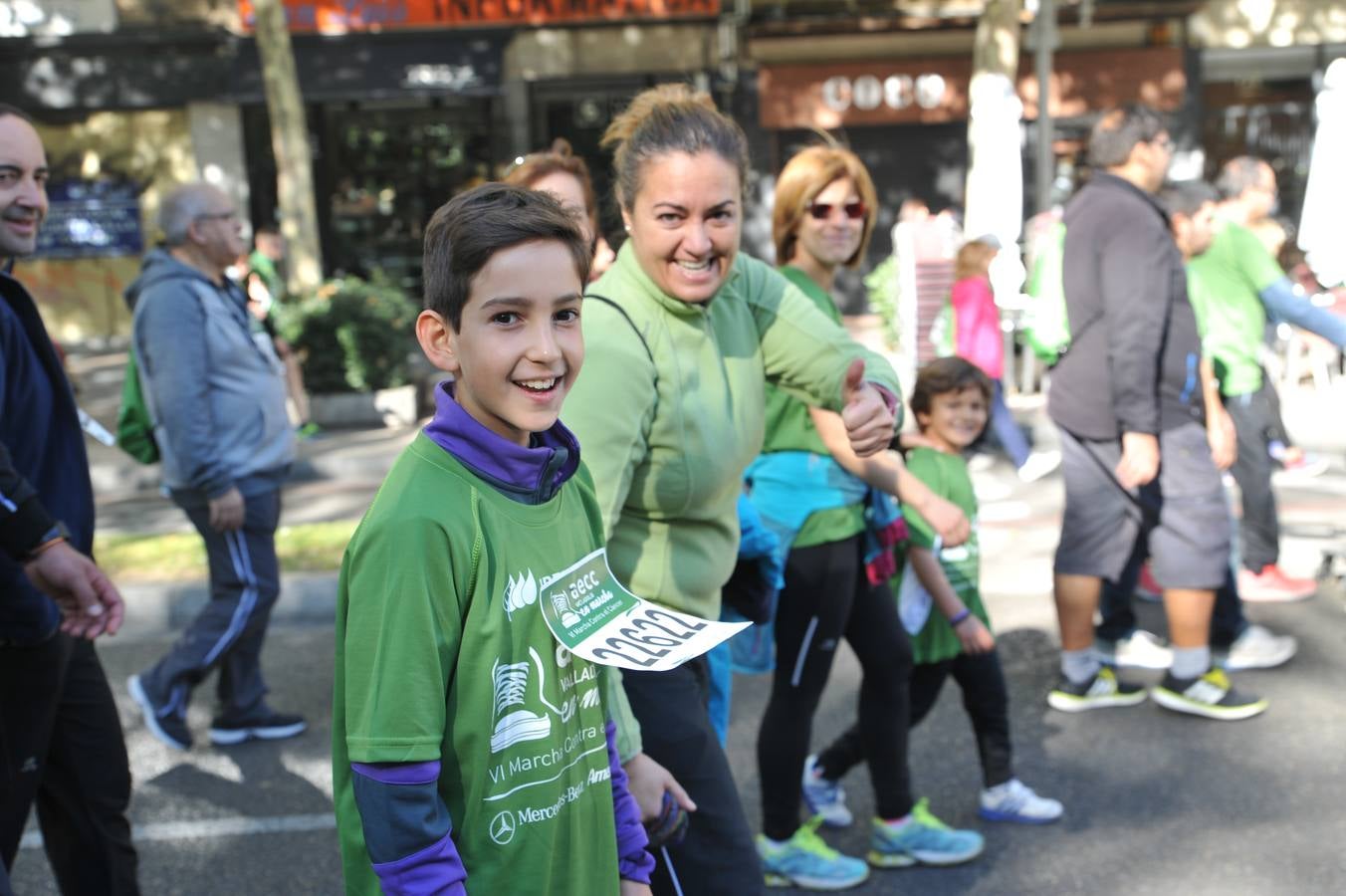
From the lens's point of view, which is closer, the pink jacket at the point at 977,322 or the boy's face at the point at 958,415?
the boy's face at the point at 958,415

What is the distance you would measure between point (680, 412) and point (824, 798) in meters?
2.07

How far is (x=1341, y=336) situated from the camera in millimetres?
5570

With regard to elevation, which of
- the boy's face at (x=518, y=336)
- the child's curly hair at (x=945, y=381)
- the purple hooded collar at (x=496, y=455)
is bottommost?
the child's curly hair at (x=945, y=381)

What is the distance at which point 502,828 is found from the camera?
1980 mm

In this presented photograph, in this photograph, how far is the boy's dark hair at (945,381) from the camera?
425cm

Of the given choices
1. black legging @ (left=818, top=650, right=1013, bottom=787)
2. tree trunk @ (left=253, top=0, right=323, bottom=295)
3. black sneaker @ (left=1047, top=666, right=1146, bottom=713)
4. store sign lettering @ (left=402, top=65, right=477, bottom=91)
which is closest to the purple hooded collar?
black legging @ (left=818, top=650, right=1013, bottom=787)

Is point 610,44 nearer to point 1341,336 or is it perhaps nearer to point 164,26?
point 164,26

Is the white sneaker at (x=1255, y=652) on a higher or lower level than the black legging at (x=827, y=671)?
lower

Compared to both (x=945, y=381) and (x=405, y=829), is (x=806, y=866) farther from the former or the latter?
(x=405, y=829)

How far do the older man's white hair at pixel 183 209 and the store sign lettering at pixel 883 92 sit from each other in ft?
48.3

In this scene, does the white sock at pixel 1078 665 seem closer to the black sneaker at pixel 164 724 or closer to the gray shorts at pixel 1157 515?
the gray shorts at pixel 1157 515

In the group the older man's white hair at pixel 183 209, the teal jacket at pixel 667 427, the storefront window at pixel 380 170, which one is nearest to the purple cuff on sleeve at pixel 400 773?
the teal jacket at pixel 667 427

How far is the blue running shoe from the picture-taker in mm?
4070

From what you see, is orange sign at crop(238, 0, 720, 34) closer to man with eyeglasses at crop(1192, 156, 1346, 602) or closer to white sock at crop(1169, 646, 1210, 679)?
man with eyeglasses at crop(1192, 156, 1346, 602)
